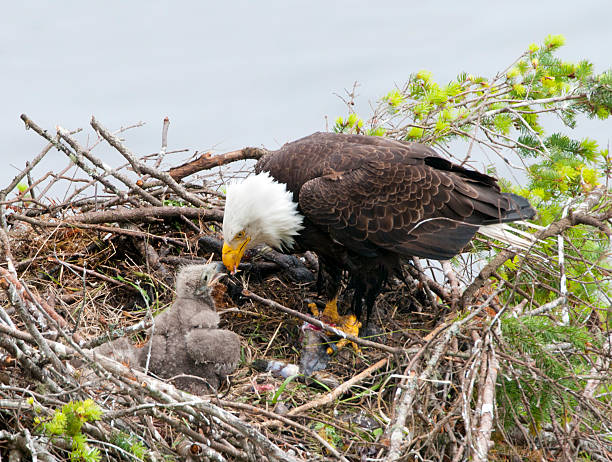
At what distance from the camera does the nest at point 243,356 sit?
293 cm

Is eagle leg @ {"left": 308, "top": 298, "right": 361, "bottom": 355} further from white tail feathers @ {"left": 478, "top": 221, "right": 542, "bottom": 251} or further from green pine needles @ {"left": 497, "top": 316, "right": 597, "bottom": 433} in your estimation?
green pine needles @ {"left": 497, "top": 316, "right": 597, "bottom": 433}

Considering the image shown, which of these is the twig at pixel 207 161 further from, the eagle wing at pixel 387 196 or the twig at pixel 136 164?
the eagle wing at pixel 387 196

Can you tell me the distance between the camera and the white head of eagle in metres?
4.24

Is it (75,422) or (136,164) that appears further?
(136,164)

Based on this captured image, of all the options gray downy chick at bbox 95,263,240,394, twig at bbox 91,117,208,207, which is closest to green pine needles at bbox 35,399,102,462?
gray downy chick at bbox 95,263,240,394

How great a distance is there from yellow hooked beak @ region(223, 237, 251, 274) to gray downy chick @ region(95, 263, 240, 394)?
1.22 ft

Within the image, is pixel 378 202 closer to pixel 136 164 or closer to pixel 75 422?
pixel 136 164

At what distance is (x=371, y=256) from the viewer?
13.9ft

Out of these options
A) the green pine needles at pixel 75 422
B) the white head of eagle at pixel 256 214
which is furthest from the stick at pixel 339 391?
the green pine needles at pixel 75 422

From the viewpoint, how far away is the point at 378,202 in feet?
13.8

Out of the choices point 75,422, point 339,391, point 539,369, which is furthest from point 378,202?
point 75,422

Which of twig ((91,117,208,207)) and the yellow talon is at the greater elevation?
twig ((91,117,208,207))

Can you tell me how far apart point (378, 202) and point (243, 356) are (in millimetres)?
1191

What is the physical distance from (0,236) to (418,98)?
320cm
